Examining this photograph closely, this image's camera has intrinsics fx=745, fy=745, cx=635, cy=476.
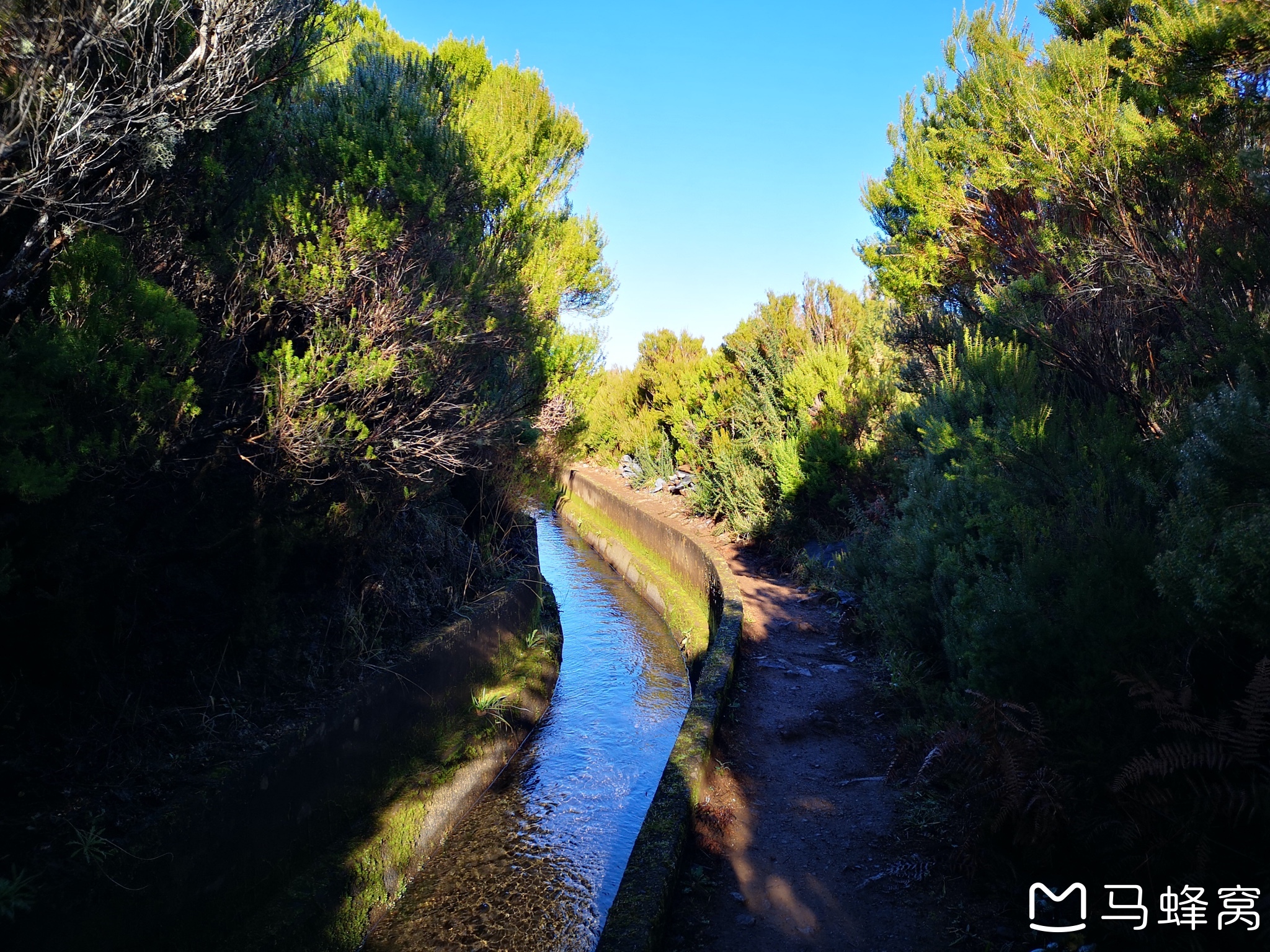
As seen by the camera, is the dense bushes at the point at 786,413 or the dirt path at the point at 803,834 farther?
the dense bushes at the point at 786,413

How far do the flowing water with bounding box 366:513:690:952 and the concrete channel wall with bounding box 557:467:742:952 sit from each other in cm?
76

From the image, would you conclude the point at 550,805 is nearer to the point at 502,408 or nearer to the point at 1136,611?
the point at 502,408

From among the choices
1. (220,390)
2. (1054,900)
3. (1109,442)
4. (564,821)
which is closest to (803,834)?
(1054,900)

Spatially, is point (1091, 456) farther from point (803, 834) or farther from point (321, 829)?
point (321, 829)

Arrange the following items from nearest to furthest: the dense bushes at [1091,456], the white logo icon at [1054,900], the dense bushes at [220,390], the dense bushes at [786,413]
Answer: the dense bushes at [1091,456]
the white logo icon at [1054,900]
the dense bushes at [220,390]
the dense bushes at [786,413]

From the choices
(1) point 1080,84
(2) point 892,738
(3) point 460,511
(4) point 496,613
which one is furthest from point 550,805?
(1) point 1080,84

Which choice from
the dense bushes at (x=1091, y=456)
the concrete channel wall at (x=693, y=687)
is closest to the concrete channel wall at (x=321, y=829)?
the concrete channel wall at (x=693, y=687)

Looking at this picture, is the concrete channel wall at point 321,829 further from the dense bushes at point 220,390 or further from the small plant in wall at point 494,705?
the dense bushes at point 220,390

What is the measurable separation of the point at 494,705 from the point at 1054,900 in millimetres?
5074

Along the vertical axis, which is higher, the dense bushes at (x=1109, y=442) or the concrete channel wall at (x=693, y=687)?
the dense bushes at (x=1109, y=442)

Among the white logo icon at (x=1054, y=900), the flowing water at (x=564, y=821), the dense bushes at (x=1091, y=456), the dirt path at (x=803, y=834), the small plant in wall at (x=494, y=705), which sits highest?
the dense bushes at (x=1091, y=456)

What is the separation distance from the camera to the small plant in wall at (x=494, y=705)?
6859 mm

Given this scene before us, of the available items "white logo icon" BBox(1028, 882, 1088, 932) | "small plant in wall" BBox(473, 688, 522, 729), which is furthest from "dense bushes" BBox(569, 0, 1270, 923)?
"small plant in wall" BBox(473, 688, 522, 729)

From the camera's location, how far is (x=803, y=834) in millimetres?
4277
